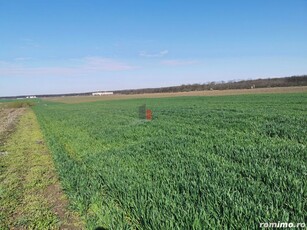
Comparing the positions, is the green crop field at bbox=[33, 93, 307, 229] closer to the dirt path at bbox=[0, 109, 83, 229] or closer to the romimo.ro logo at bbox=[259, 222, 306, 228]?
the romimo.ro logo at bbox=[259, 222, 306, 228]

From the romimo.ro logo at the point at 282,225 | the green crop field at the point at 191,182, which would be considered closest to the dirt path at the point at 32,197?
the green crop field at the point at 191,182

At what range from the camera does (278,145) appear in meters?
8.88

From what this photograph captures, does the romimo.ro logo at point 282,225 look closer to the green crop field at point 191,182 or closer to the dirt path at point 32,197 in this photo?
the green crop field at point 191,182

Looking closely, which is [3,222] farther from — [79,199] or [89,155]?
[89,155]

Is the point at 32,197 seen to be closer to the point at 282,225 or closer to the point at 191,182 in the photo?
the point at 191,182

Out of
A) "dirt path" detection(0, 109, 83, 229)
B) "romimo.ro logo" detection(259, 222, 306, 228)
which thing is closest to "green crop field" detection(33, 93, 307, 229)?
"romimo.ro logo" detection(259, 222, 306, 228)

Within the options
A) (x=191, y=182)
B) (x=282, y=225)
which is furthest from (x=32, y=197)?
(x=282, y=225)

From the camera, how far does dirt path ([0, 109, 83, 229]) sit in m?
5.55

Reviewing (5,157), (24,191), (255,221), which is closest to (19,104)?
(5,157)

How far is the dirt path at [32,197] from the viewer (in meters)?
5.55

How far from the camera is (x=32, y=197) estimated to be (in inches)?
274

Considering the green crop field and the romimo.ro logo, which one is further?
the green crop field

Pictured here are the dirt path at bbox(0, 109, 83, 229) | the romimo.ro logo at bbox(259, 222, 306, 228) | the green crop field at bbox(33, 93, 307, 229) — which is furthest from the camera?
the dirt path at bbox(0, 109, 83, 229)

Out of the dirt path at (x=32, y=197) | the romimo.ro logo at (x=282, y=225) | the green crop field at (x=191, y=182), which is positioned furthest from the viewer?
the dirt path at (x=32, y=197)
